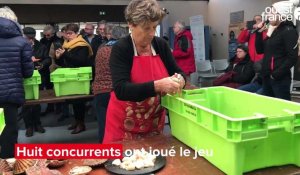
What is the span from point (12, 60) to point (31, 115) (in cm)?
227

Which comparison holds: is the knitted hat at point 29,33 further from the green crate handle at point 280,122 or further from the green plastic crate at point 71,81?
the green crate handle at point 280,122

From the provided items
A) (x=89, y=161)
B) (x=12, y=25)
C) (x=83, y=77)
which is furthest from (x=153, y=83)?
(x=83, y=77)

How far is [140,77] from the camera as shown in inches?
65.1

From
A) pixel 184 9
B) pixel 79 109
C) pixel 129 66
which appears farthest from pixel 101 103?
pixel 184 9

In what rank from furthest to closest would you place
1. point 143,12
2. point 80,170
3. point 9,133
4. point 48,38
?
point 48,38 → point 9,133 → point 143,12 → point 80,170

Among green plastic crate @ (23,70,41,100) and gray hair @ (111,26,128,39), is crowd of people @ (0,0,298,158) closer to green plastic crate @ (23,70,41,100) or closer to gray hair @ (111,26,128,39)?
gray hair @ (111,26,128,39)

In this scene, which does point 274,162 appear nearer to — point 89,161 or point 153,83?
point 153,83

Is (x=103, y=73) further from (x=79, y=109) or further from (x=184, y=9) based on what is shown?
(x=184, y=9)

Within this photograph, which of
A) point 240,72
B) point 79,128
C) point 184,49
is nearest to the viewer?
point 79,128

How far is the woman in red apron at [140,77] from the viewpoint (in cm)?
147

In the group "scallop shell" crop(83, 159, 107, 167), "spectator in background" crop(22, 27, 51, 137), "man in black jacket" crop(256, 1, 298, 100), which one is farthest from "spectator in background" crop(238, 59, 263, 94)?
"scallop shell" crop(83, 159, 107, 167)

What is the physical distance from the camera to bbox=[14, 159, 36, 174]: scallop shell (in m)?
1.28

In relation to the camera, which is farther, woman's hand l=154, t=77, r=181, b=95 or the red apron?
the red apron

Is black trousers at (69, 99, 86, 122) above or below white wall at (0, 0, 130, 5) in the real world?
below
